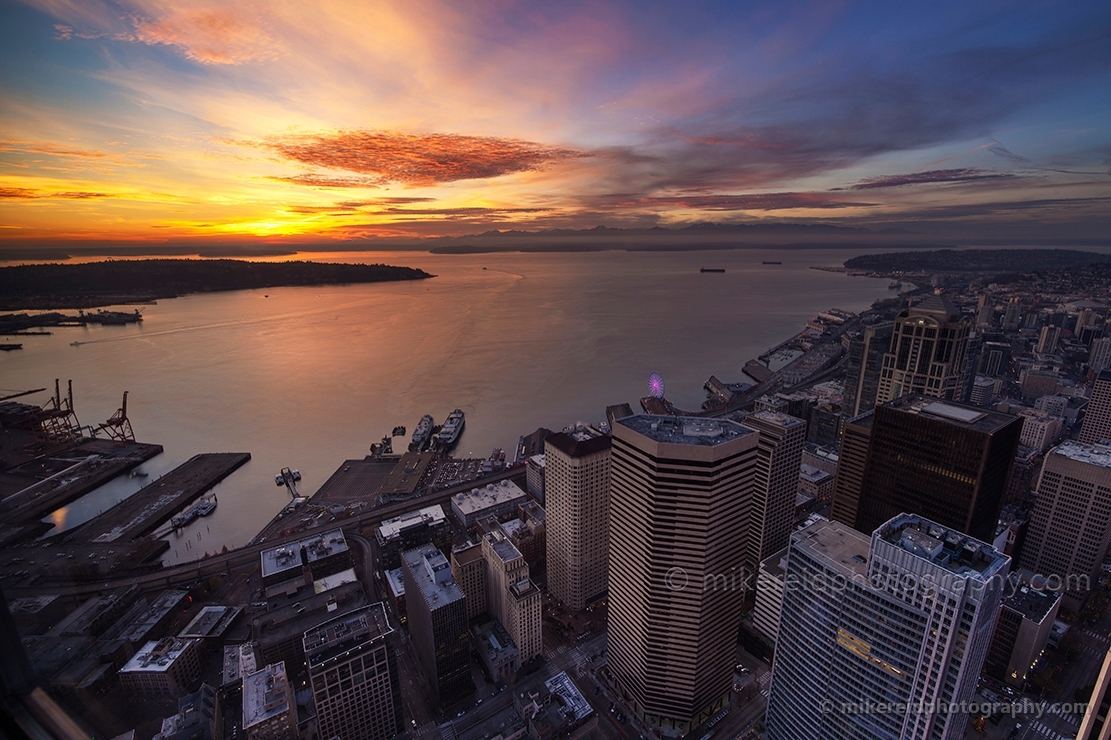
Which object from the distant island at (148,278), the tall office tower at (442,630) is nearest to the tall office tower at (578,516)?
the tall office tower at (442,630)

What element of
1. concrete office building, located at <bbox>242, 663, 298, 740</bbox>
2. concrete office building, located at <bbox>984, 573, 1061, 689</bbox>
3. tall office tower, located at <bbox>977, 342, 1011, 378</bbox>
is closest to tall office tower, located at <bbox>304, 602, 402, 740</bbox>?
concrete office building, located at <bbox>242, 663, 298, 740</bbox>

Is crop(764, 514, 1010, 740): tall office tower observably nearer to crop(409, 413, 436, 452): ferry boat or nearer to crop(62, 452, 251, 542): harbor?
crop(409, 413, 436, 452): ferry boat

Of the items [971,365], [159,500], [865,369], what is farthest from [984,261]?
[159,500]

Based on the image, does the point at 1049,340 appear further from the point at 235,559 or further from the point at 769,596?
the point at 235,559

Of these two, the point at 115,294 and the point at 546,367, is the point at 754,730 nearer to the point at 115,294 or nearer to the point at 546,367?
the point at 546,367

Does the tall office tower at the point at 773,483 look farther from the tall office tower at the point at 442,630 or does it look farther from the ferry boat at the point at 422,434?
the ferry boat at the point at 422,434
